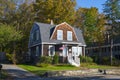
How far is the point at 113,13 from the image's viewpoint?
228ft

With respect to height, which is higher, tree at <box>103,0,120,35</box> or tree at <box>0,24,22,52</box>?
tree at <box>103,0,120,35</box>

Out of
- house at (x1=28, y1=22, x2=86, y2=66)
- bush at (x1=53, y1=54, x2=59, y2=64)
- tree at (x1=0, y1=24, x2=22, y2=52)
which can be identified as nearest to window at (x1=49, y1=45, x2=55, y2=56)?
house at (x1=28, y1=22, x2=86, y2=66)

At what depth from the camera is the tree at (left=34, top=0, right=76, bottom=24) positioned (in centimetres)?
6506

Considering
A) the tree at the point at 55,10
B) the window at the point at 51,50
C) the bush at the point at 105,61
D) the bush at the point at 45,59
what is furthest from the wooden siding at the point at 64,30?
the tree at the point at 55,10

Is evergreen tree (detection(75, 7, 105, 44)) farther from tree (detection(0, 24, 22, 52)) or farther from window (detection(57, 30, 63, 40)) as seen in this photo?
tree (detection(0, 24, 22, 52))

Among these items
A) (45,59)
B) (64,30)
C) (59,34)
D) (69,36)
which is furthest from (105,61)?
(45,59)

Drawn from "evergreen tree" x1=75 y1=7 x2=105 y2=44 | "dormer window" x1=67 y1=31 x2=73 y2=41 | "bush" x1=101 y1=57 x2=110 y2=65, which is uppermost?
"evergreen tree" x1=75 y1=7 x2=105 y2=44

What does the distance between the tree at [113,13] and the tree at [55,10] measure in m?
8.44

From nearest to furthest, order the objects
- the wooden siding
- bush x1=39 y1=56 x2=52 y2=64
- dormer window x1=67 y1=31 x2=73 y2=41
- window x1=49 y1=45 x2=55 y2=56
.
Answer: bush x1=39 y1=56 x2=52 y2=64, window x1=49 y1=45 x2=55 y2=56, the wooden siding, dormer window x1=67 y1=31 x2=73 y2=41

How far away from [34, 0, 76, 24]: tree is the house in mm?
11882

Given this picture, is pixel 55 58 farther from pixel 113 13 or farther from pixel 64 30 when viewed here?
pixel 113 13

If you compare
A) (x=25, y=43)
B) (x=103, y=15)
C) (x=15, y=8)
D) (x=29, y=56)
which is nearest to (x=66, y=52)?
(x=29, y=56)

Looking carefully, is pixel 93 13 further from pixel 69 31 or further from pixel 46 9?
Result: pixel 69 31

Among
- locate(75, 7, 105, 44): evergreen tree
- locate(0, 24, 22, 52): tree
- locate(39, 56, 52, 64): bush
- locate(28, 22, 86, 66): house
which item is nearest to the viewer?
locate(39, 56, 52, 64): bush
